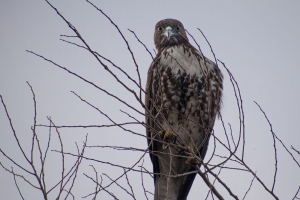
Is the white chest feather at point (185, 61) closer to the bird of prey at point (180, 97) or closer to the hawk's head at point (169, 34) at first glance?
the bird of prey at point (180, 97)

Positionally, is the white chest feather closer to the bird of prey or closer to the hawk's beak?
the bird of prey

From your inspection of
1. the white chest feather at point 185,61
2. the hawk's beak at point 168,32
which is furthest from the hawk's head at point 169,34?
the white chest feather at point 185,61

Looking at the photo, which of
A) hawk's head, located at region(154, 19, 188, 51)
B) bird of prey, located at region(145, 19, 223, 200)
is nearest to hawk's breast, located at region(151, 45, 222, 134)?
bird of prey, located at region(145, 19, 223, 200)

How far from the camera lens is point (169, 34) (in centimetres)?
582

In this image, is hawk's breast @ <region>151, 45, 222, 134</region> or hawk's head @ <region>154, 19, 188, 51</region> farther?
hawk's head @ <region>154, 19, 188, 51</region>

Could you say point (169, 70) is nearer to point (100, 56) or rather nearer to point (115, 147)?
point (115, 147)

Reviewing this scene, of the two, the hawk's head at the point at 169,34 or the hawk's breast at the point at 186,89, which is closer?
the hawk's breast at the point at 186,89

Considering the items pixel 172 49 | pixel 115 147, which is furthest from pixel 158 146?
pixel 115 147

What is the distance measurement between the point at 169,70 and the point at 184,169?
1324 millimetres

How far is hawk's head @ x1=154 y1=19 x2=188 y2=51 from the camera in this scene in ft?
18.9

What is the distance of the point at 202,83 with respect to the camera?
5.00m

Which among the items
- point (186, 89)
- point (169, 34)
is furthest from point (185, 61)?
point (169, 34)

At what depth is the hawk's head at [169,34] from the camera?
5746mm

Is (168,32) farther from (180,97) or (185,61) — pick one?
(180,97)
